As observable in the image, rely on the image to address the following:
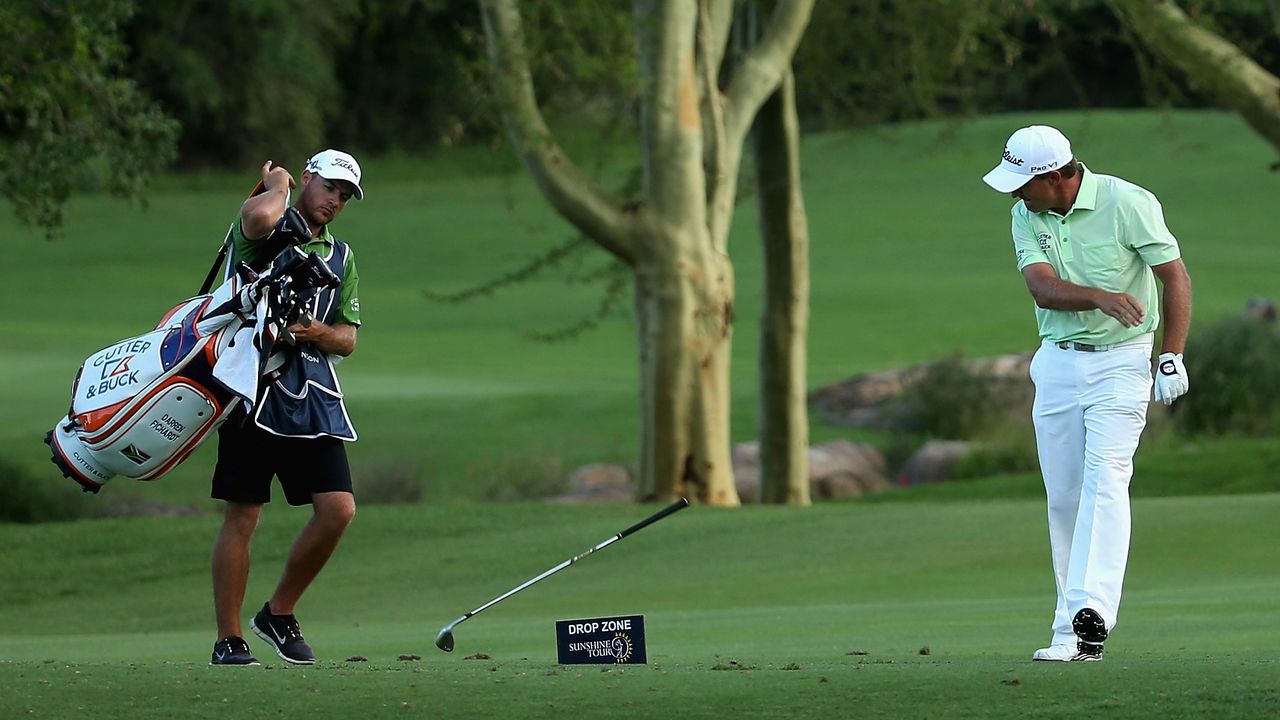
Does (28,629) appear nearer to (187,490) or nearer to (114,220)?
(187,490)

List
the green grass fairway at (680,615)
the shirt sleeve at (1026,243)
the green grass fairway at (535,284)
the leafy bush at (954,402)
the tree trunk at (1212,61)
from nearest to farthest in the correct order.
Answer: the green grass fairway at (680,615), the shirt sleeve at (1026,243), the tree trunk at (1212,61), the leafy bush at (954,402), the green grass fairway at (535,284)

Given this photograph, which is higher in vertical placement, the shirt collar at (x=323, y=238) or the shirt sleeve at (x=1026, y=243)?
the shirt collar at (x=323, y=238)

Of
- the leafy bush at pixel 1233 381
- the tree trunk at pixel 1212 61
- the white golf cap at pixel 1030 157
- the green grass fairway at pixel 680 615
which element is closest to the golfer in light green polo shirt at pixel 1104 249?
the white golf cap at pixel 1030 157

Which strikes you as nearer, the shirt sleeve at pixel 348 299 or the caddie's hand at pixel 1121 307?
the caddie's hand at pixel 1121 307

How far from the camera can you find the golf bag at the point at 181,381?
6660mm

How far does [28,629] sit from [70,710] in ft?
24.3

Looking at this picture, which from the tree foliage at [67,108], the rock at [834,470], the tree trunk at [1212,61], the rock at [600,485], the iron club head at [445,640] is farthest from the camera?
the rock at [834,470]

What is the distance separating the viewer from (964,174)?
57469 mm

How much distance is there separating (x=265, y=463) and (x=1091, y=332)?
9.62 feet

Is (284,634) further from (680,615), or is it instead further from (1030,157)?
(680,615)

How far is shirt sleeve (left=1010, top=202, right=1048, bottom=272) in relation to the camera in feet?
22.5

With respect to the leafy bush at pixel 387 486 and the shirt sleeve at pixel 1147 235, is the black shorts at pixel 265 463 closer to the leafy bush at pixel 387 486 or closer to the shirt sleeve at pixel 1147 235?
the shirt sleeve at pixel 1147 235

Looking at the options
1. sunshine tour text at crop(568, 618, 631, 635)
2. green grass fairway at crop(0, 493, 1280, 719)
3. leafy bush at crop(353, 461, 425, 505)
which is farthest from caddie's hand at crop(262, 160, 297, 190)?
leafy bush at crop(353, 461, 425, 505)

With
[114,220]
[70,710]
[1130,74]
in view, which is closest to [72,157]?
[70,710]
